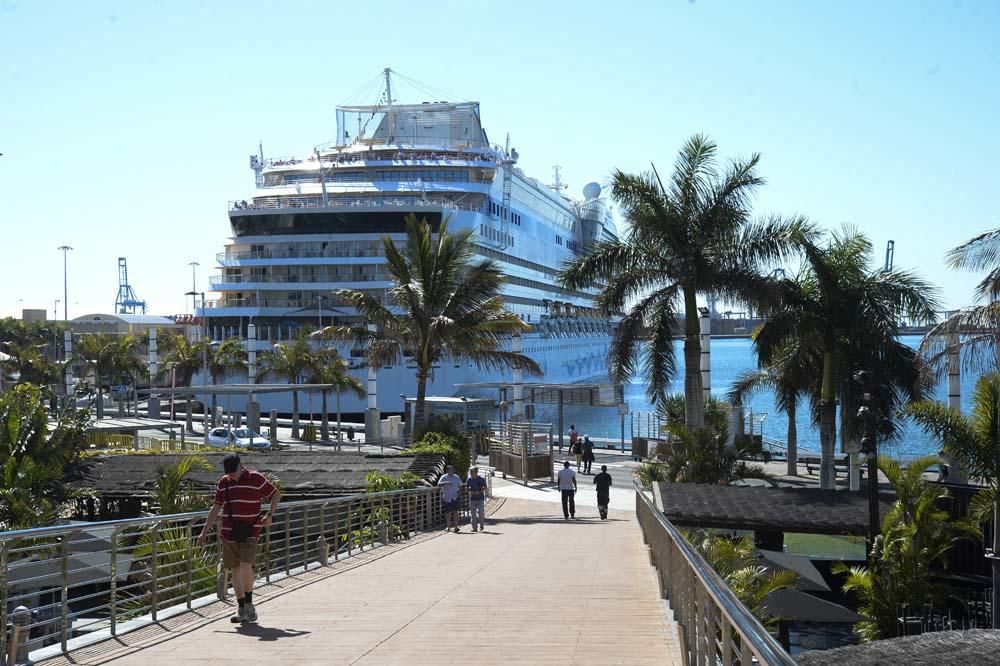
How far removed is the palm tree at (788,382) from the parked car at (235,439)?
17.0 metres

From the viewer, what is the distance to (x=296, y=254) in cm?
6181

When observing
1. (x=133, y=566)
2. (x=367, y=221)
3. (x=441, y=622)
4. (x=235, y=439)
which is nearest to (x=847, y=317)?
(x=133, y=566)

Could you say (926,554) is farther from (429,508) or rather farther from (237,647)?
(237,647)

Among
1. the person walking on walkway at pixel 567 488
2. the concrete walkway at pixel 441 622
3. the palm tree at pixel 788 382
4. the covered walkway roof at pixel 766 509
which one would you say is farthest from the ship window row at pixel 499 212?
the concrete walkway at pixel 441 622

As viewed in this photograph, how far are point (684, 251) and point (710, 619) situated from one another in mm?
21533

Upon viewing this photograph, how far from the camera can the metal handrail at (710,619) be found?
3.39 meters

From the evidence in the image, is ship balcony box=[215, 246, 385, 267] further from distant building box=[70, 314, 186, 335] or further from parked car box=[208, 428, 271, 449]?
distant building box=[70, 314, 186, 335]

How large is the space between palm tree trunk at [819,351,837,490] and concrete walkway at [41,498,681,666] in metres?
13.6

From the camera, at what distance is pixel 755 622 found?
143 inches

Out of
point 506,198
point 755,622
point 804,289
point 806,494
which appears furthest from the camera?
point 506,198

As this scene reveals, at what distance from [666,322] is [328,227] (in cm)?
3854

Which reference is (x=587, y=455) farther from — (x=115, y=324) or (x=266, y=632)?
(x=115, y=324)

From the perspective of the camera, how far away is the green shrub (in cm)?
2536

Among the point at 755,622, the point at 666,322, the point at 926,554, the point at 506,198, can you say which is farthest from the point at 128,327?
the point at 755,622
